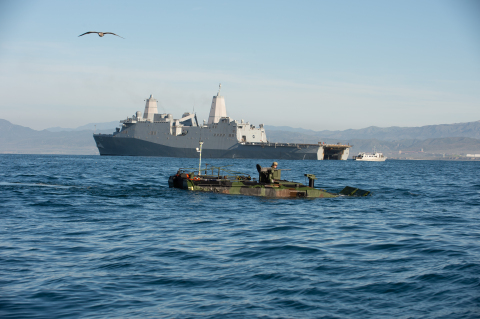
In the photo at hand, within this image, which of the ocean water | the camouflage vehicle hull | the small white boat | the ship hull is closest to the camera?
the ocean water

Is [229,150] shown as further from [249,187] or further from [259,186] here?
[259,186]

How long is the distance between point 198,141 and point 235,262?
94117 mm

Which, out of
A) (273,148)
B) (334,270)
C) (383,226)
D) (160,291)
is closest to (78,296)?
(160,291)

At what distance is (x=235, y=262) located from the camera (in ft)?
35.3

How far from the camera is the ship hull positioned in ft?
333

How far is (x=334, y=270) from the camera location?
1012 centimetres

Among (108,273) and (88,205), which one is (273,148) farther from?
(108,273)

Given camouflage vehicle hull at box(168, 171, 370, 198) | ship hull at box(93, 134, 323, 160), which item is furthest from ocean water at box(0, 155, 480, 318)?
ship hull at box(93, 134, 323, 160)

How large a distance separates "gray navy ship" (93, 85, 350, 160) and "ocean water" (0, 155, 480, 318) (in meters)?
81.9

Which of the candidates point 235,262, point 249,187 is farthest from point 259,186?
point 235,262

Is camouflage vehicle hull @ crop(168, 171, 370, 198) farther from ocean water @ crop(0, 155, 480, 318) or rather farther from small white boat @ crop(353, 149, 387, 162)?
small white boat @ crop(353, 149, 387, 162)

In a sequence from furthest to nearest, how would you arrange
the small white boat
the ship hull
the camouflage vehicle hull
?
the small white boat, the ship hull, the camouflage vehicle hull

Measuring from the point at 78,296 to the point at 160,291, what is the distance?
1.54 m

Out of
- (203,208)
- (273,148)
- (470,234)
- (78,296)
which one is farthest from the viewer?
(273,148)
